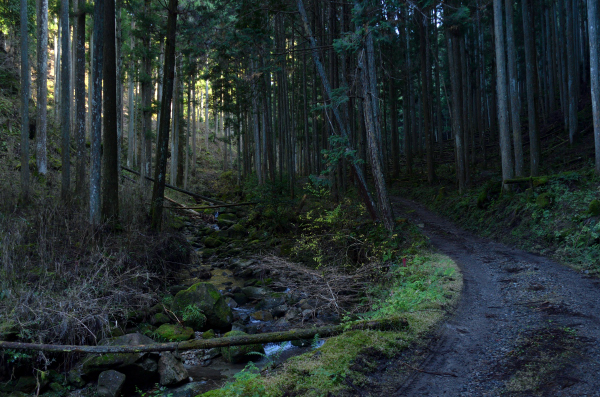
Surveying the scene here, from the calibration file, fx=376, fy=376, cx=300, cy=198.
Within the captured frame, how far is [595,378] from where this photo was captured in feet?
10.5

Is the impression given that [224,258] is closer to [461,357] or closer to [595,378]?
[461,357]

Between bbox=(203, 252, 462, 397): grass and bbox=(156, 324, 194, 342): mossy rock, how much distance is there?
10.5ft

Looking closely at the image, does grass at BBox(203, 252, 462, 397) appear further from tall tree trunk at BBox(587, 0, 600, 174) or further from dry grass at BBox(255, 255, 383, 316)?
tall tree trunk at BBox(587, 0, 600, 174)

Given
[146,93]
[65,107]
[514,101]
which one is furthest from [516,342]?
[146,93]

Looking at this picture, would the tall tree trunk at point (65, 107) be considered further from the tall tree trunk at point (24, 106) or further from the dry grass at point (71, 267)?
the tall tree trunk at point (24, 106)

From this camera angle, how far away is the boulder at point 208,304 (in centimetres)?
805

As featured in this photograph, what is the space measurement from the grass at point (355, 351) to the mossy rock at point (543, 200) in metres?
5.54

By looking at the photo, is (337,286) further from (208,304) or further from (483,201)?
(483,201)

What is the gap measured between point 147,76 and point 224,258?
10382mm

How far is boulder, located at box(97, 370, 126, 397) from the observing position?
5.20 meters

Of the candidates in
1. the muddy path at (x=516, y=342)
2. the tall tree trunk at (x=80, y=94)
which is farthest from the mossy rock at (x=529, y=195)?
the tall tree trunk at (x=80, y=94)

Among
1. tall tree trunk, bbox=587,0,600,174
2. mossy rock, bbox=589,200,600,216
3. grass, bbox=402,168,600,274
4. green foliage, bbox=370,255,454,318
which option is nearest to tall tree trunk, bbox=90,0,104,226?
green foliage, bbox=370,255,454,318

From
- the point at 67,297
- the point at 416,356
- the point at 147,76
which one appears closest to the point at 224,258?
the point at 67,297

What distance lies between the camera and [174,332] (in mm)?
7172
